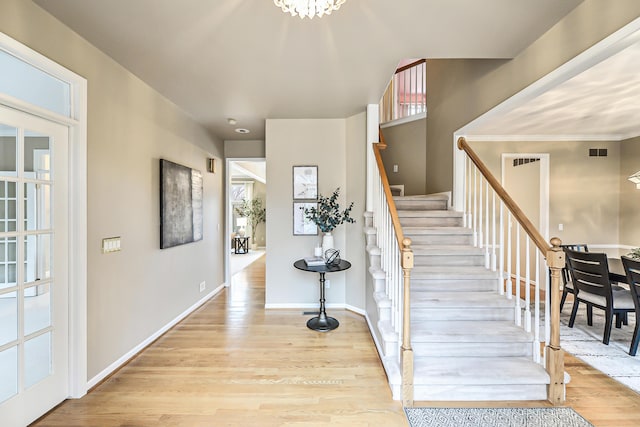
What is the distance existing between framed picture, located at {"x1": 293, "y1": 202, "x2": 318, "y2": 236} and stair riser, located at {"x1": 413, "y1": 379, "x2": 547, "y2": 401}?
2.32 metres

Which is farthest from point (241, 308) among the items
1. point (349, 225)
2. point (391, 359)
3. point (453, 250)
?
point (453, 250)

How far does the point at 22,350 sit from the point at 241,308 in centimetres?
241

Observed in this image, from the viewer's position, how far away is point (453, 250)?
9.98ft

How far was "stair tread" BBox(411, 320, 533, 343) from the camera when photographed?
234 cm

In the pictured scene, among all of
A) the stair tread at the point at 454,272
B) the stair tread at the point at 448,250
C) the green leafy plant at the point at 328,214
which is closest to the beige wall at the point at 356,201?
the green leafy plant at the point at 328,214

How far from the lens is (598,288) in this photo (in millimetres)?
2867

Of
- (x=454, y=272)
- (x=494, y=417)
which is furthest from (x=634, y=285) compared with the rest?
(x=494, y=417)

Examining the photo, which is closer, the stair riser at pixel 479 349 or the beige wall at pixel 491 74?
the beige wall at pixel 491 74

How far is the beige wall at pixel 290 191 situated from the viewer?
400 centimetres

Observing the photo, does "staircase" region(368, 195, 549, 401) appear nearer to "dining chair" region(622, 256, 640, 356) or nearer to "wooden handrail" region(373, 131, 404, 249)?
"wooden handrail" region(373, 131, 404, 249)

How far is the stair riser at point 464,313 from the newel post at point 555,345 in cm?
45

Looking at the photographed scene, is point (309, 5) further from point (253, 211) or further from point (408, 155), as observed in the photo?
point (253, 211)

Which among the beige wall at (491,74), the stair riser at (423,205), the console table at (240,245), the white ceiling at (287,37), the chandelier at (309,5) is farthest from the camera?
the console table at (240,245)

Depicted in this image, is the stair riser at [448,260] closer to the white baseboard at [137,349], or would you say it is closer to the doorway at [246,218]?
the white baseboard at [137,349]
